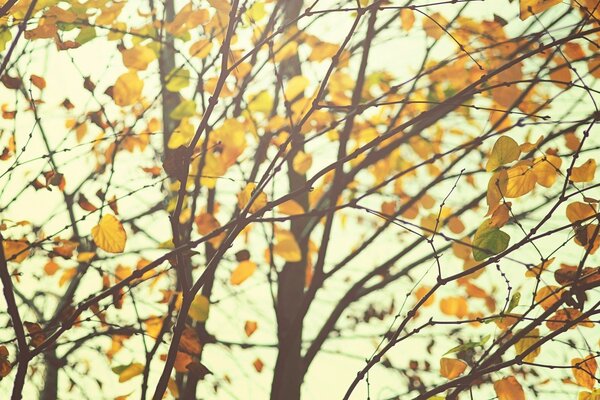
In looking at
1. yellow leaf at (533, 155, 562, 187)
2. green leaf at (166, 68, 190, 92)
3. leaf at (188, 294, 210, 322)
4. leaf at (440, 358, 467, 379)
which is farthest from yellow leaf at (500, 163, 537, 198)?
green leaf at (166, 68, 190, 92)

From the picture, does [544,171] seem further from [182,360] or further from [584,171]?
[182,360]

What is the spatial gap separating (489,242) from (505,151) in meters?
0.27

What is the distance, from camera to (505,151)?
1780 mm

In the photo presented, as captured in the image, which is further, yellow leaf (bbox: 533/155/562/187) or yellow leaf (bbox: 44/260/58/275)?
yellow leaf (bbox: 44/260/58/275)

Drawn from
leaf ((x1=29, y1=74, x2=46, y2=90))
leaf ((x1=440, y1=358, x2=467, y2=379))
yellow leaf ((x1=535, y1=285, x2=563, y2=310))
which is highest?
leaf ((x1=29, y1=74, x2=46, y2=90))

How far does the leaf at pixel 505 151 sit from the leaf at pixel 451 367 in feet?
2.44

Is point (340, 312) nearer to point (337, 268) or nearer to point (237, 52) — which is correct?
point (337, 268)

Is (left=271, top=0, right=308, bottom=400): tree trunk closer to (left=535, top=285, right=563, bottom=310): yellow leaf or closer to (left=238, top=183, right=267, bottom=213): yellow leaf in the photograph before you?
(left=238, top=183, right=267, bottom=213): yellow leaf

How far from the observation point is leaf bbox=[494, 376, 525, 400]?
2045mm

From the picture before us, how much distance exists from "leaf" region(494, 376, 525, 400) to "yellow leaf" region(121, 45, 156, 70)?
216cm

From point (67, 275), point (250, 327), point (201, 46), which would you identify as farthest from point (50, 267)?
point (201, 46)

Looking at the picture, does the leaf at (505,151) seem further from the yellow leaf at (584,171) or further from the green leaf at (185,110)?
the green leaf at (185,110)

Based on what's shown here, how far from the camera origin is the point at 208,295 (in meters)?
3.21

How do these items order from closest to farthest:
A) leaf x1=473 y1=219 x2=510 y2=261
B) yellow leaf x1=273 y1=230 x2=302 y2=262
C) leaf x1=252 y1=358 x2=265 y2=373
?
leaf x1=473 y1=219 x2=510 y2=261 < yellow leaf x1=273 y1=230 x2=302 y2=262 < leaf x1=252 y1=358 x2=265 y2=373
